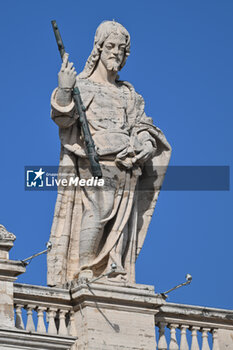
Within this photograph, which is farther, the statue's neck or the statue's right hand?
the statue's neck

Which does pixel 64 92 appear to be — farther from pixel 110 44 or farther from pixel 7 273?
pixel 7 273

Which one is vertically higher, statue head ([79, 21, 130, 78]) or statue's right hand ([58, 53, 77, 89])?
statue head ([79, 21, 130, 78])

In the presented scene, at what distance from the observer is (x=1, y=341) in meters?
28.0

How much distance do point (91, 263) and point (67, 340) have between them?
1.90 metres

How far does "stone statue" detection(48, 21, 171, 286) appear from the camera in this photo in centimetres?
3033

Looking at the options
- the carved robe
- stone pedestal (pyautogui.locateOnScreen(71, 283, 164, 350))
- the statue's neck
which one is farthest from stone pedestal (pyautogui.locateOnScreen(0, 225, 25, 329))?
the statue's neck

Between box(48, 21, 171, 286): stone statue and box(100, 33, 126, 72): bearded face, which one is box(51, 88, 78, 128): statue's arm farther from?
box(100, 33, 126, 72): bearded face

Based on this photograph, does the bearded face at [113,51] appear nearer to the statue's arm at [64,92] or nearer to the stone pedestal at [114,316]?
the statue's arm at [64,92]

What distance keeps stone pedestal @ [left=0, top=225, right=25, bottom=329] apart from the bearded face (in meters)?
4.30

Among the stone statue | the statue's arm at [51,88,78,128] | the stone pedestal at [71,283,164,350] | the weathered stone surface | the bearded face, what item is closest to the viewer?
the weathered stone surface

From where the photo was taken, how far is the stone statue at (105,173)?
99.5 feet

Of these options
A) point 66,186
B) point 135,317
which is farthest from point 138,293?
point 66,186

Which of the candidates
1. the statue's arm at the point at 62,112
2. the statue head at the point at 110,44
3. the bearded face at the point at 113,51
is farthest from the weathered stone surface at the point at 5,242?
the bearded face at the point at 113,51

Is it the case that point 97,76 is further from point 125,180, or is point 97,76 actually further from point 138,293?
point 138,293
